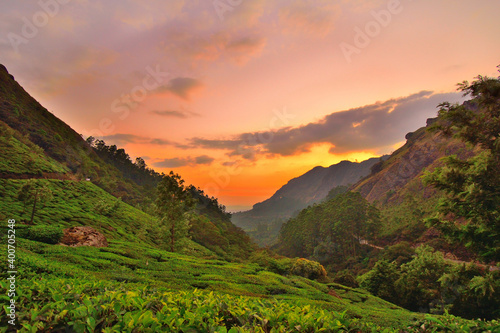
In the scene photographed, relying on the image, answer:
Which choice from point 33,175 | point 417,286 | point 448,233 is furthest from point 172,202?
point 33,175

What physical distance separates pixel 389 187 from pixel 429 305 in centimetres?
9787

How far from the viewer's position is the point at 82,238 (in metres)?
17.9

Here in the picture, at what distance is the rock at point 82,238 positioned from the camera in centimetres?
1692

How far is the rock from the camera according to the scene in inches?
666

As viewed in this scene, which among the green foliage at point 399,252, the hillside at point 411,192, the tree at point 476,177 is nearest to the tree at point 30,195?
the tree at point 476,177

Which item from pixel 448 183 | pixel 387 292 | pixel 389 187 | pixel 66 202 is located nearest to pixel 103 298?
pixel 448 183

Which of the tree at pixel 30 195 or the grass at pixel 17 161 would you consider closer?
the tree at pixel 30 195

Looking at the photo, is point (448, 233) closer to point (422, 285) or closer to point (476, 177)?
point (476, 177)

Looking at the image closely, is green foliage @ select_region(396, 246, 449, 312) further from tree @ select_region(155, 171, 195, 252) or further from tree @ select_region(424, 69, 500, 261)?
tree @ select_region(155, 171, 195, 252)

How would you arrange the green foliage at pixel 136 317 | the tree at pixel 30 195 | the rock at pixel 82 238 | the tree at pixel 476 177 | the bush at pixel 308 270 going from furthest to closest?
1. the bush at pixel 308 270
2. the tree at pixel 30 195
3. the rock at pixel 82 238
4. the tree at pixel 476 177
5. the green foliage at pixel 136 317

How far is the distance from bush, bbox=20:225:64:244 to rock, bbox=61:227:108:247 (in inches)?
26.9

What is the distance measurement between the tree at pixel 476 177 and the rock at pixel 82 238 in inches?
867

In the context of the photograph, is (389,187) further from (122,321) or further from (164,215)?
(122,321)

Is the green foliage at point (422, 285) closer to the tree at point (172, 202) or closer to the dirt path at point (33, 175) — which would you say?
the tree at point (172, 202)
